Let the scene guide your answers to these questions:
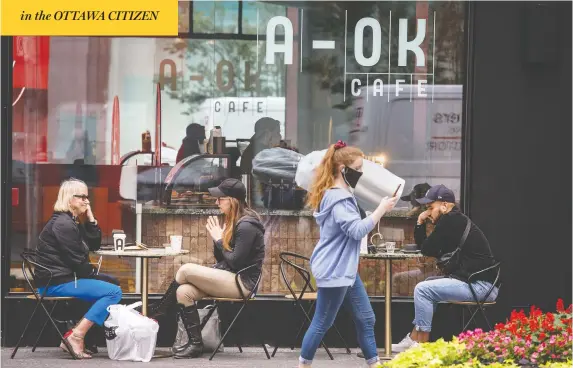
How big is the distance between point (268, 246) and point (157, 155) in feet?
4.42

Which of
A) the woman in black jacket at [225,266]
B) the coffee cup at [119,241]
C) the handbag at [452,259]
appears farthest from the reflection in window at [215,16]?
the handbag at [452,259]

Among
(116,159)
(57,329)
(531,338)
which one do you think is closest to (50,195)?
(116,159)

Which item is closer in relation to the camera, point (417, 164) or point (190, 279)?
point (190, 279)

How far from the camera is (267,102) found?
10.1 meters

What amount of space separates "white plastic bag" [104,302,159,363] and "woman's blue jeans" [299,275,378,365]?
6.27 feet

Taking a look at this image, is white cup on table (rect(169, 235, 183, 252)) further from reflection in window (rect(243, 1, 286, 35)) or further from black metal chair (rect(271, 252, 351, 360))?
reflection in window (rect(243, 1, 286, 35))

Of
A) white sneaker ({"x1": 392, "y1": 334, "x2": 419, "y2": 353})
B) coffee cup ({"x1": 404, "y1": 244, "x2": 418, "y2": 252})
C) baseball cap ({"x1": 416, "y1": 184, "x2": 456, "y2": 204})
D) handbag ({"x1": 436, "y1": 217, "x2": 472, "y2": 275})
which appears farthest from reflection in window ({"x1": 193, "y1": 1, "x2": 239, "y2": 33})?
white sneaker ({"x1": 392, "y1": 334, "x2": 419, "y2": 353})

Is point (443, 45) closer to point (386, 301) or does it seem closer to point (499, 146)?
point (499, 146)

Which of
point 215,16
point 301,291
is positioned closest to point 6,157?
point 215,16

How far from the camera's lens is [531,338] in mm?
5773

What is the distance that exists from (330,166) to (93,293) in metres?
2.62

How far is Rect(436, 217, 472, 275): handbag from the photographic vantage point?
30.3 ft

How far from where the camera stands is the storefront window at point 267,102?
10.1 metres

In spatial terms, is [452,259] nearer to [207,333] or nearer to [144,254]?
[207,333]
